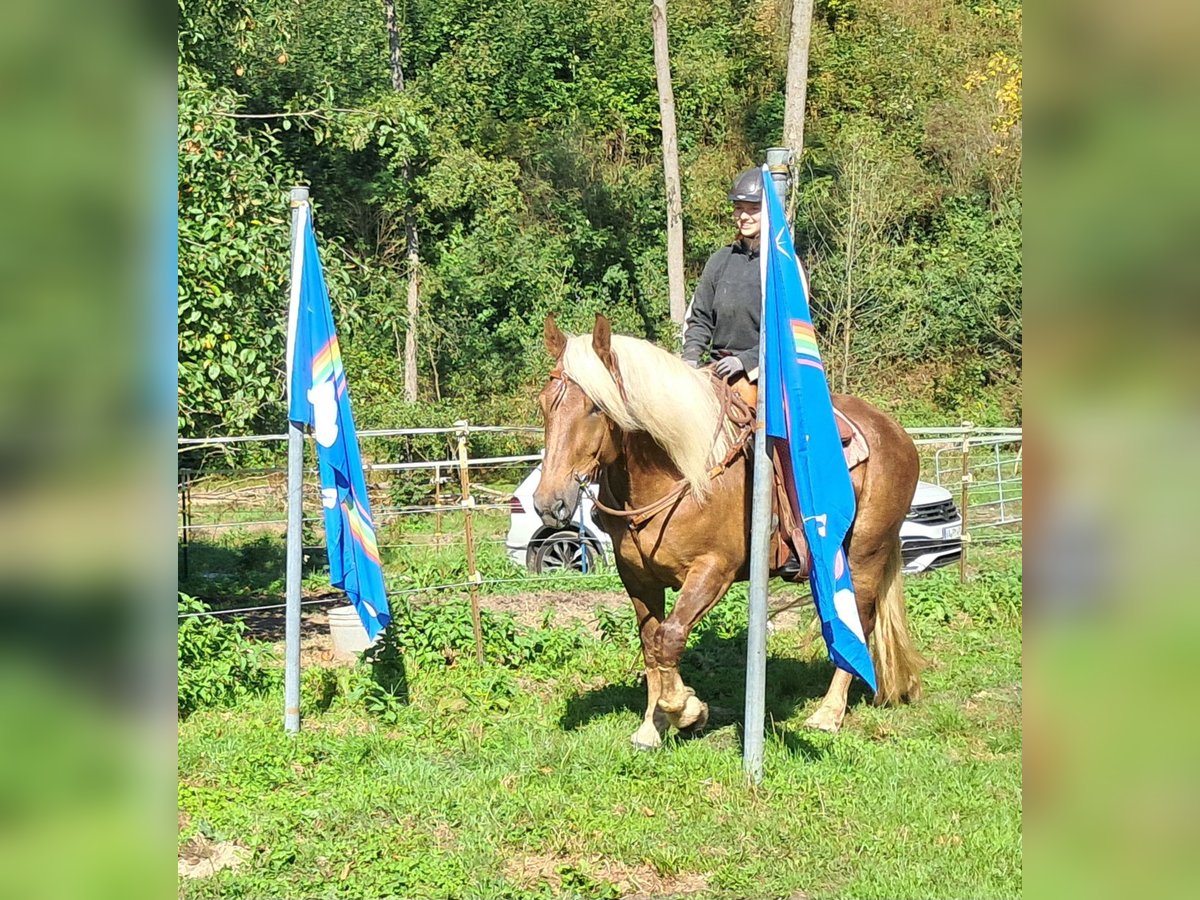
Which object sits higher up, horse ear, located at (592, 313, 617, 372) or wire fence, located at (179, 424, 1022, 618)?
horse ear, located at (592, 313, 617, 372)

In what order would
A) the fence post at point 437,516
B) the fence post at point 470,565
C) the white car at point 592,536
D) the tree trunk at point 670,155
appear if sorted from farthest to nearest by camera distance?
the tree trunk at point 670,155 < the fence post at point 437,516 < the white car at point 592,536 < the fence post at point 470,565

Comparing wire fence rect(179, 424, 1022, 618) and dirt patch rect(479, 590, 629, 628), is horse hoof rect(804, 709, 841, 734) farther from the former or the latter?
wire fence rect(179, 424, 1022, 618)

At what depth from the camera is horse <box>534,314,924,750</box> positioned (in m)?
5.67

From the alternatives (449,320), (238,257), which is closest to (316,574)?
(238,257)

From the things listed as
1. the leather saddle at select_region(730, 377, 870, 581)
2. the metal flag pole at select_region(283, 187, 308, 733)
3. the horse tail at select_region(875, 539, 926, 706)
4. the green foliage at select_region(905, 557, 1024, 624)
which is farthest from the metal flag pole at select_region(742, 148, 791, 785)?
the green foliage at select_region(905, 557, 1024, 624)

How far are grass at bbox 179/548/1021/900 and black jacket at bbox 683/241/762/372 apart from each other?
2.27 m

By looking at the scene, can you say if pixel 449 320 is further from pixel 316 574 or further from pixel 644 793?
pixel 644 793

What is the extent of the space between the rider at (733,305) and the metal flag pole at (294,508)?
239 centimetres

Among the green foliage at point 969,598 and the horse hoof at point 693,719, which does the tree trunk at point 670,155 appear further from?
the horse hoof at point 693,719

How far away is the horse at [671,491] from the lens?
5.67 m

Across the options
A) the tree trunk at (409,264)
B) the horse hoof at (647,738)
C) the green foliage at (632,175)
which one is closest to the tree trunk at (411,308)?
the tree trunk at (409,264)

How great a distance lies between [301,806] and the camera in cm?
555

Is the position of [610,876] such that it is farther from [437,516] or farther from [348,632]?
[437,516]
